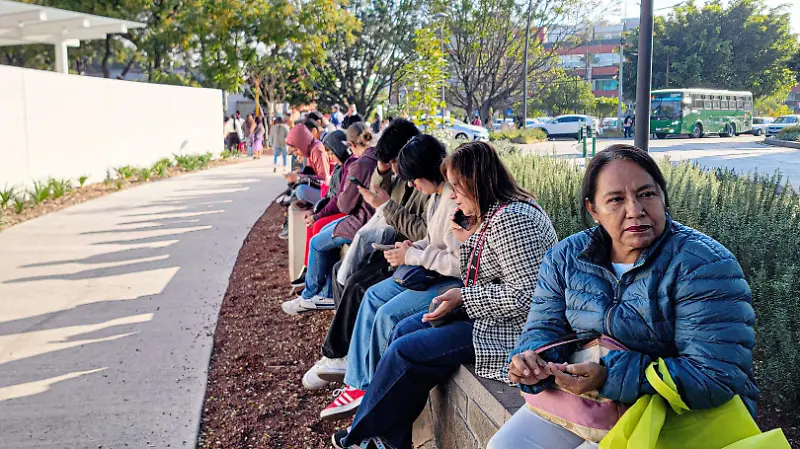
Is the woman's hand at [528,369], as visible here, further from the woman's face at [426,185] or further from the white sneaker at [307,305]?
the white sneaker at [307,305]

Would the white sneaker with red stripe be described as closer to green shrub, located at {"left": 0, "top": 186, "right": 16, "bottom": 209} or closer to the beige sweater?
the beige sweater

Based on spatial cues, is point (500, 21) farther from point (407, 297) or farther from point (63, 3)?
point (407, 297)

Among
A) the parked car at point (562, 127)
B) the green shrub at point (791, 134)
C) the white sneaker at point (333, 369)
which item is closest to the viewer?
the white sneaker at point (333, 369)

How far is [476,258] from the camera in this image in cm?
352

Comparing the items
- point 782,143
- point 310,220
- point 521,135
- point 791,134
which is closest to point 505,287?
point 310,220

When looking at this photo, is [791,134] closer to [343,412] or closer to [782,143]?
[782,143]

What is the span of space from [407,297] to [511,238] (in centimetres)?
86

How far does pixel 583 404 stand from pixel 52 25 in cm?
1957

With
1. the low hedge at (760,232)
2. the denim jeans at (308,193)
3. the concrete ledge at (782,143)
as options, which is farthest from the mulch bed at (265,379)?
→ the concrete ledge at (782,143)

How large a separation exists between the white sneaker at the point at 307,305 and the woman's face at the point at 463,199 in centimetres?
245

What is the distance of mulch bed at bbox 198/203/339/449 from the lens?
416 cm

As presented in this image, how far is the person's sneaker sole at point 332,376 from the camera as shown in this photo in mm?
4544

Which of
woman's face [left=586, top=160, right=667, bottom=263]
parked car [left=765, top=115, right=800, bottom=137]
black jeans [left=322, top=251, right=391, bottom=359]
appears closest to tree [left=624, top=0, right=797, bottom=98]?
parked car [left=765, top=115, right=800, bottom=137]

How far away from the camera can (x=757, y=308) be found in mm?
3549
